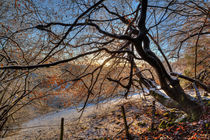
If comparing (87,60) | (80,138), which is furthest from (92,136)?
(87,60)

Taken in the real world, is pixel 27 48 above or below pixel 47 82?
above

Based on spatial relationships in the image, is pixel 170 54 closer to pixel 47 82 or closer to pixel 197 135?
pixel 197 135

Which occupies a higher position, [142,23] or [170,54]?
[170,54]

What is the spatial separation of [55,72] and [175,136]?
17.2ft

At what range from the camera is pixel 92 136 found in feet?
16.4

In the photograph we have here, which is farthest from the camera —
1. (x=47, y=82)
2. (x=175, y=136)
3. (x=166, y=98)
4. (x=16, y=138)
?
(x=16, y=138)

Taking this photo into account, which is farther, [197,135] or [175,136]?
[175,136]

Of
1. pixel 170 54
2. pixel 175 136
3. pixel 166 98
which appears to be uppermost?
pixel 170 54

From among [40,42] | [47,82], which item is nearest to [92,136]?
[47,82]

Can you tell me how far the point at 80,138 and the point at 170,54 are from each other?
20.4 ft

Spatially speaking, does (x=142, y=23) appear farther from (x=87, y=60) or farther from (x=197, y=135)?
(x=87, y=60)

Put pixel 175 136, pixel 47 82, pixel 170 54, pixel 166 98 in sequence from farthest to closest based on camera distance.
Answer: pixel 170 54
pixel 47 82
pixel 166 98
pixel 175 136

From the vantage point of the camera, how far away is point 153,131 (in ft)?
12.7

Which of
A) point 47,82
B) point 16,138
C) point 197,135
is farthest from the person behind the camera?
point 16,138
